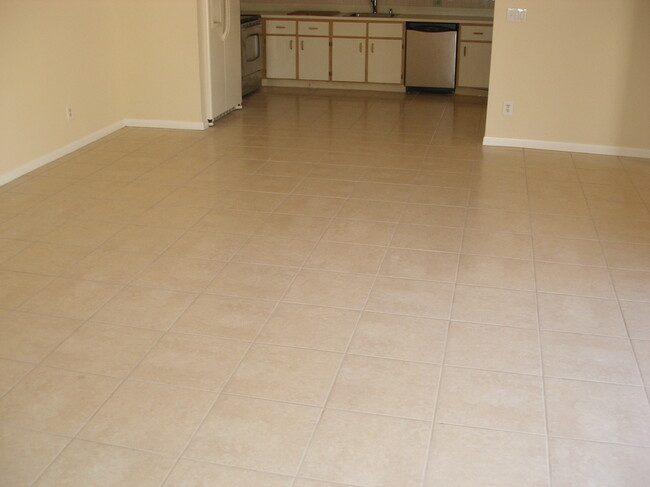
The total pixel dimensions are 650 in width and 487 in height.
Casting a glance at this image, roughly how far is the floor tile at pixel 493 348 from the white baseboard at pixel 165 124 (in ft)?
12.8

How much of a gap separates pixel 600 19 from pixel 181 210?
11.2ft

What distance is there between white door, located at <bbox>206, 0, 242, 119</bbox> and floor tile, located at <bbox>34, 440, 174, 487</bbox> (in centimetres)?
454

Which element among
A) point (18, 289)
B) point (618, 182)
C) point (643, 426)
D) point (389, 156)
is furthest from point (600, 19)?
point (18, 289)

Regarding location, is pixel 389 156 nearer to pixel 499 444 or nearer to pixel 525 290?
pixel 525 290

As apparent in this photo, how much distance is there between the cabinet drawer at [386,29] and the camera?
8086 mm

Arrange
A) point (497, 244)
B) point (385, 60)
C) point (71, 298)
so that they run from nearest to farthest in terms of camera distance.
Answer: point (71, 298), point (497, 244), point (385, 60)

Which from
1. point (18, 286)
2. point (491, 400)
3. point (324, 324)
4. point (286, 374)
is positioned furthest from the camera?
point (18, 286)

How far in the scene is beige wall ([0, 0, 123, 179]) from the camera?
482cm

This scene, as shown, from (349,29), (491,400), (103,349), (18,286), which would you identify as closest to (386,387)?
(491,400)

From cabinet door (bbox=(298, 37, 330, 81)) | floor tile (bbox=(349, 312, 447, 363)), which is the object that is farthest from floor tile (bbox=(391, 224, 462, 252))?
cabinet door (bbox=(298, 37, 330, 81))

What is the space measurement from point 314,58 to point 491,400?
651cm

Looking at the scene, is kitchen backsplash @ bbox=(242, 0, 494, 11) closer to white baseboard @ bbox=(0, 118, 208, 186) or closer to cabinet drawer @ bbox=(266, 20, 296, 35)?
cabinet drawer @ bbox=(266, 20, 296, 35)

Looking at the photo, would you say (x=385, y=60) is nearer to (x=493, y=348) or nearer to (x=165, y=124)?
(x=165, y=124)

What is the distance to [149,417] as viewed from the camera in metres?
2.44
